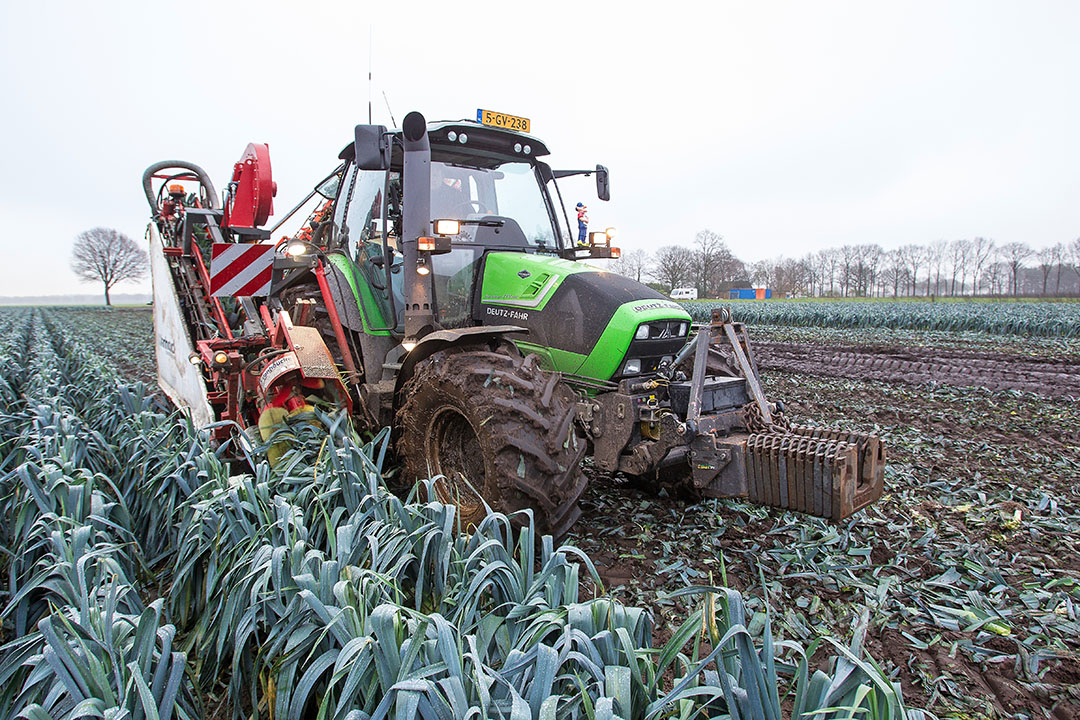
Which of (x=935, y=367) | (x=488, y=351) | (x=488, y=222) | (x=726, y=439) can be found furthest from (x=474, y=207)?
(x=935, y=367)

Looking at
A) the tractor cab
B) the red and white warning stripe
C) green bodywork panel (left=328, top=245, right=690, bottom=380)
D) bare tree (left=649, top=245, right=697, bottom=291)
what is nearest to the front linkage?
green bodywork panel (left=328, top=245, right=690, bottom=380)

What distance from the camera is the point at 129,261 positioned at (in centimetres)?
6988

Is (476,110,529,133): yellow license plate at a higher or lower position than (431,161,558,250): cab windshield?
higher

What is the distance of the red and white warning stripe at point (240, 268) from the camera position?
5199 mm

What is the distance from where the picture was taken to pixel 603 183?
5.20 metres

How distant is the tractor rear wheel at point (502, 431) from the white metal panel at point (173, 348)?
2208 millimetres

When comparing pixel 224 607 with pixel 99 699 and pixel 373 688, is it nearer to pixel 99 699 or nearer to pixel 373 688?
pixel 99 699

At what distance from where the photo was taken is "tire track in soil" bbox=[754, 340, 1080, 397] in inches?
398

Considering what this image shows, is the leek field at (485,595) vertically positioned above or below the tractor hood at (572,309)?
below

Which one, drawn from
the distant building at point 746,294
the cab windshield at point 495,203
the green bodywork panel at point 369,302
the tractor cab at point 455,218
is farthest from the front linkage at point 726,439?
the distant building at point 746,294

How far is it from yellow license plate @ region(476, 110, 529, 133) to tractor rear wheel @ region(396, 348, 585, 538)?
1844 mm

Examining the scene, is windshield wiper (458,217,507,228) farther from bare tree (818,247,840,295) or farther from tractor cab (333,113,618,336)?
bare tree (818,247,840,295)

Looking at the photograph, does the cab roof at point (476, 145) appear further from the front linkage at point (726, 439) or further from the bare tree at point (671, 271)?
the bare tree at point (671, 271)

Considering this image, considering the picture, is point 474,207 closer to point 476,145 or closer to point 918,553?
point 476,145
